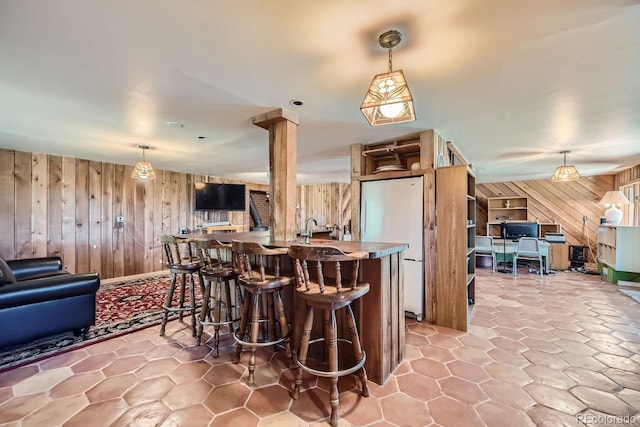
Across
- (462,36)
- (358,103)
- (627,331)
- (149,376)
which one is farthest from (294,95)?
(627,331)

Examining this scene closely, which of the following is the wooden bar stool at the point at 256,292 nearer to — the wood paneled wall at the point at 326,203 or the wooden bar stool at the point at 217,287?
the wooden bar stool at the point at 217,287

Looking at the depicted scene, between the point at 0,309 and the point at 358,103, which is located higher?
the point at 358,103

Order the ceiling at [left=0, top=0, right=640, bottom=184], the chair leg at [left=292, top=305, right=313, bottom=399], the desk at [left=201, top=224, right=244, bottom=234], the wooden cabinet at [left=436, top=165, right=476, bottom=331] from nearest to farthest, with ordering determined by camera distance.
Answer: the ceiling at [left=0, top=0, right=640, bottom=184] → the chair leg at [left=292, top=305, right=313, bottom=399] → the wooden cabinet at [left=436, top=165, right=476, bottom=331] → the desk at [left=201, top=224, right=244, bottom=234]

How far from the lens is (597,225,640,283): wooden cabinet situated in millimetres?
4672

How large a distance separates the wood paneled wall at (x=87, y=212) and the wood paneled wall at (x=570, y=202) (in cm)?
923

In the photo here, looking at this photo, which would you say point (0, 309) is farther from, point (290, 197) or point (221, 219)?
point (221, 219)

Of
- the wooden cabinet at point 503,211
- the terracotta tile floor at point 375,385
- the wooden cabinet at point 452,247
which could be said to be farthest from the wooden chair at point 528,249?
the wooden cabinet at point 452,247

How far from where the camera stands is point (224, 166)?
18.7 ft

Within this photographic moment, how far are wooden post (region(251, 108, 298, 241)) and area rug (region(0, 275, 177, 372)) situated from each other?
190 centimetres

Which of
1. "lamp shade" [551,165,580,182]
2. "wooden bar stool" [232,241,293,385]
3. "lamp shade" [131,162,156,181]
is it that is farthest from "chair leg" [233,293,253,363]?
"lamp shade" [551,165,580,182]

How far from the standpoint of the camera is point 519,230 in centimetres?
679

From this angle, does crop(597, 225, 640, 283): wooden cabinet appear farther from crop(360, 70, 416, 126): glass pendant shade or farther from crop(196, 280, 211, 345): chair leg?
crop(196, 280, 211, 345): chair leg

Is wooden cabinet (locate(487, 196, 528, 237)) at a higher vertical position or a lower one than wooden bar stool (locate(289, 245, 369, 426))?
higher

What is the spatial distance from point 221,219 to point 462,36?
270 inches
